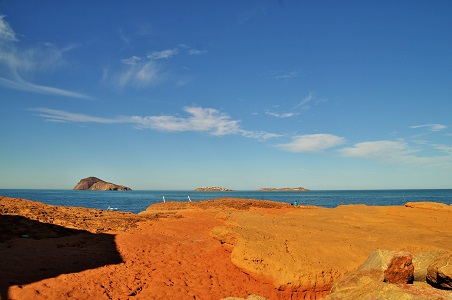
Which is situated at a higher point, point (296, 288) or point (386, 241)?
point (386, 241)

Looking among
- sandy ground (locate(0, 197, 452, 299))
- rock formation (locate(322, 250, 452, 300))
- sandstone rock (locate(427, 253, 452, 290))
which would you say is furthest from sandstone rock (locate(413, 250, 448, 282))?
sandy ground (locate(0, 197, 452, 299))

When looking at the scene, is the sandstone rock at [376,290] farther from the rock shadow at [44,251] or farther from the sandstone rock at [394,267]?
the rock shadow at [44,251]

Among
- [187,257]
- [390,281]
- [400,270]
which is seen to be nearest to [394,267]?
[400,270]

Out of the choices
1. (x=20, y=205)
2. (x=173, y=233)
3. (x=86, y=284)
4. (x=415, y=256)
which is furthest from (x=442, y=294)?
(x=20, y=205)

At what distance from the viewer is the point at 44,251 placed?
461 inches

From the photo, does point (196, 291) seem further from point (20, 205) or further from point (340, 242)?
point (20, 205)

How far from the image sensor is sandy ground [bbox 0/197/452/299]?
935cm

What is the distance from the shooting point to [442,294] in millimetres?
6055

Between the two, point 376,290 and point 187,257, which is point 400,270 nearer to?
point 376,290

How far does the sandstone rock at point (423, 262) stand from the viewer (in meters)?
8.92

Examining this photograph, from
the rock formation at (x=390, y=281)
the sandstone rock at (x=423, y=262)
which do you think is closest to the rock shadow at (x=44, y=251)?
the rock formation at (x=390, y=281)

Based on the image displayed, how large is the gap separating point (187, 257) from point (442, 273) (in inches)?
348

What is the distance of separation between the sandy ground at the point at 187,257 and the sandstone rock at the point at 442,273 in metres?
3.02

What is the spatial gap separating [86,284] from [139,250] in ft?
13.0
